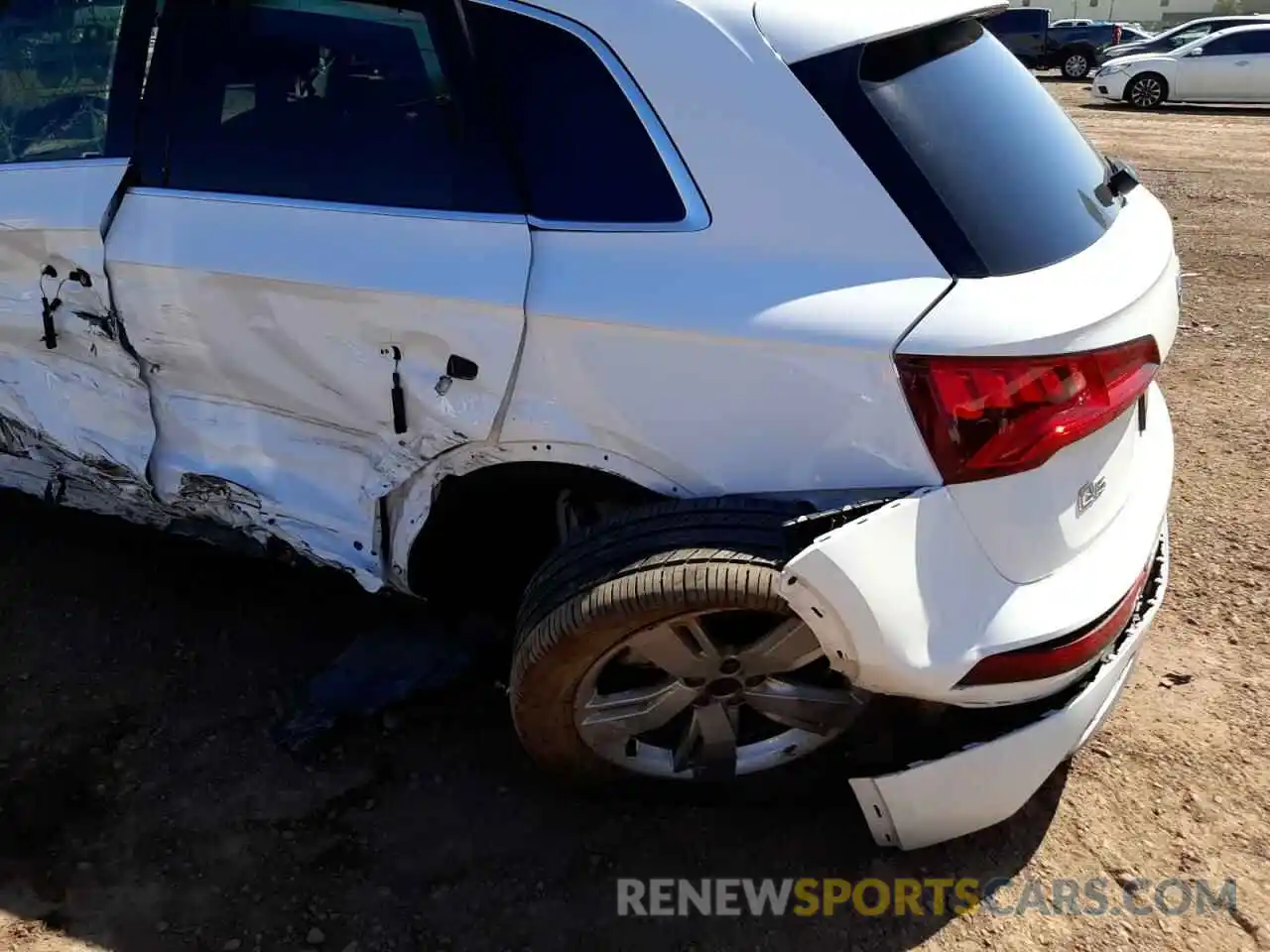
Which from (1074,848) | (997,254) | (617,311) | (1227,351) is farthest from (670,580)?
(1227,351)

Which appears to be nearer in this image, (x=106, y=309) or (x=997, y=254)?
(x=997, y=254)

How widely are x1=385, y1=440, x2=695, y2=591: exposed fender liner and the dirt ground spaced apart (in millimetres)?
499

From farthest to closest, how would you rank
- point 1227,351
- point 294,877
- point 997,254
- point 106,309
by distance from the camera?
point 1227,351 < point 106,309 < point 294,877 < point 997,254

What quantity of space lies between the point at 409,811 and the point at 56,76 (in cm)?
222

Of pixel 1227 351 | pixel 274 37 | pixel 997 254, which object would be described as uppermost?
pixel 274 37

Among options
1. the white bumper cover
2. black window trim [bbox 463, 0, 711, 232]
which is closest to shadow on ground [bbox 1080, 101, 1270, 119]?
the white bumper cover

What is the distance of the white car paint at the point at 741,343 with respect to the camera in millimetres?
1963

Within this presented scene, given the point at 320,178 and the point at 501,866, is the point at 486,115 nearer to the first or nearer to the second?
the point at 320,178

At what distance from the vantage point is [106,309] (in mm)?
2775

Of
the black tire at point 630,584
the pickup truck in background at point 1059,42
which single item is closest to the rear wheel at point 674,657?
the black tire at point 630,584

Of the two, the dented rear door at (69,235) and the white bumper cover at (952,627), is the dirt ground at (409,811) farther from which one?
the dented rear door at (69,235)

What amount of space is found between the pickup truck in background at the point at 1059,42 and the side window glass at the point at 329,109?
24922 mm

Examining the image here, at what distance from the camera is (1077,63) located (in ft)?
83.4

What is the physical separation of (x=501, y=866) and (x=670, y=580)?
2.92 ft
